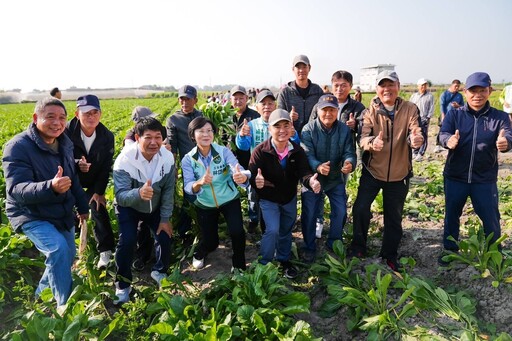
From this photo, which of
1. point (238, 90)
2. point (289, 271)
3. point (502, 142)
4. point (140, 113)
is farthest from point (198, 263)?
point (502, 142)

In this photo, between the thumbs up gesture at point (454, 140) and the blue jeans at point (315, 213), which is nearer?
the thumbs up gesture at point (454, 140)

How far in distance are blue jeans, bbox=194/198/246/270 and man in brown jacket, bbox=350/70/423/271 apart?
1.37m

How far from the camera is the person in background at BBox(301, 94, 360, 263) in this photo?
3.82 m

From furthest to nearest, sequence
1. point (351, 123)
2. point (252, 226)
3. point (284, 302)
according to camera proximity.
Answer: point (252, 226)
point (351, 123)
point (284, 302)

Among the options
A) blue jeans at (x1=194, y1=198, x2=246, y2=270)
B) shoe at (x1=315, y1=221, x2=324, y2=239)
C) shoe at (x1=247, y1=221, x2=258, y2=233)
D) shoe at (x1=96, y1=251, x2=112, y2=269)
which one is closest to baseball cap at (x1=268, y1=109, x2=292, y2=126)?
blue jeans at (x1=194, y1=198, x2=246, y2=270)

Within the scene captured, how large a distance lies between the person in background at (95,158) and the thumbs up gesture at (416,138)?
3.17 metres

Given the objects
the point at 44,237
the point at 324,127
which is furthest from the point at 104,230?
the point at 324,127

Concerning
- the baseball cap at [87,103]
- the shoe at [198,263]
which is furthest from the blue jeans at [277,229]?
the baseball cap at [87,103]

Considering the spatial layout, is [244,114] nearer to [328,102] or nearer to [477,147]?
[328,102]

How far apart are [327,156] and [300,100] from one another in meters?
1.15

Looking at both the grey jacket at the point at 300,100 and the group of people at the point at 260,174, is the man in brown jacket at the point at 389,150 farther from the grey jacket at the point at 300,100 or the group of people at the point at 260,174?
the grey jacket at the point at 300,100

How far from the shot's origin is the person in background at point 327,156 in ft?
12.5

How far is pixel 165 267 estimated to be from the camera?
3.79 m

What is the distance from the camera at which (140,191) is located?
3.14 meters
